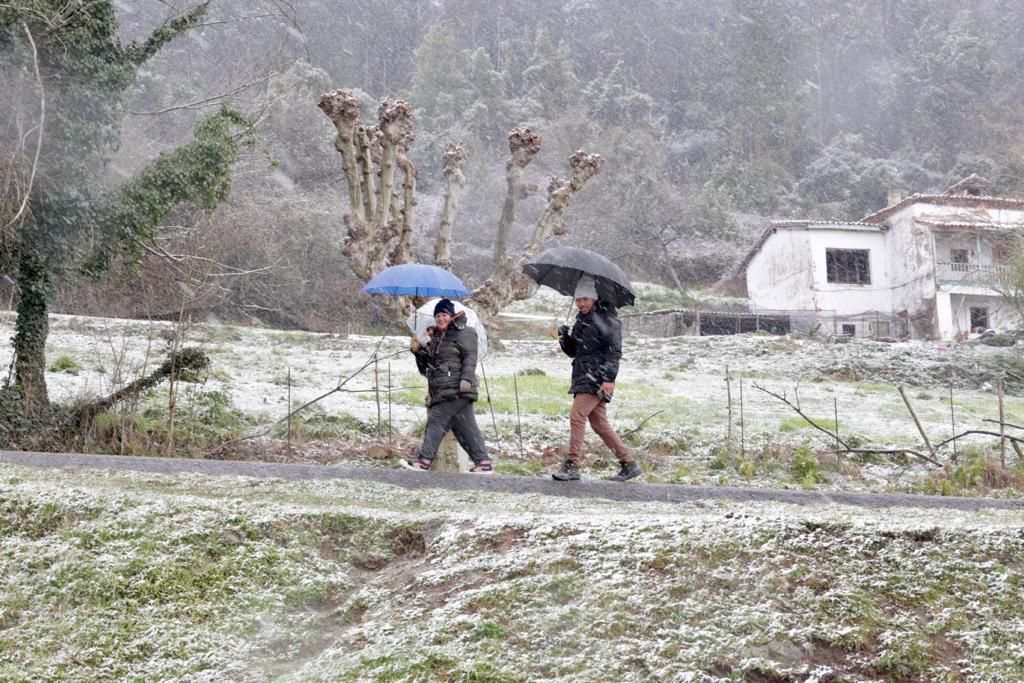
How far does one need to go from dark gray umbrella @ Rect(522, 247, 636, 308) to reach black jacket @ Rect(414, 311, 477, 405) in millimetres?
829

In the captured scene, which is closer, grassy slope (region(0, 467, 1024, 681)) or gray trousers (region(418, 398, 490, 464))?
grassy slope (region(0, 467, 1024, 681))

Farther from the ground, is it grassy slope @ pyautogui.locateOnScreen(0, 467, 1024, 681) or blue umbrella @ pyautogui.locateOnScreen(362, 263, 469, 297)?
blue umbrella @ pyautogui.locateOnScreen(362, 263, 469, 297)

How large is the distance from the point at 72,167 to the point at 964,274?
34.5m

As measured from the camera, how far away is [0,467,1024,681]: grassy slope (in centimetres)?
477

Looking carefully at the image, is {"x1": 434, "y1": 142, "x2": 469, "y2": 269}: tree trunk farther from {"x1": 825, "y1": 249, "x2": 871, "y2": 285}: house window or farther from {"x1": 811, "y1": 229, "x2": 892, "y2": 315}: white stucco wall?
{"x1": 825, "y1": 249, "x2": 871, "y2": 285}: house window

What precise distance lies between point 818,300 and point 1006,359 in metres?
14.3

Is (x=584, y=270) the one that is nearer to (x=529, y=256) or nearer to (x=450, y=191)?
(x=529, y=256)

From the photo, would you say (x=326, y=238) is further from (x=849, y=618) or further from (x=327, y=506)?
(x=849, y=618)

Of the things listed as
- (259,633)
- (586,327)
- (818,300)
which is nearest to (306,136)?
(818,300)

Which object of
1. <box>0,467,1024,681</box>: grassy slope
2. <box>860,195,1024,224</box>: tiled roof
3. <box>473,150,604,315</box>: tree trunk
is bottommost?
<box>0,467,1024,681</box>: grassy slope

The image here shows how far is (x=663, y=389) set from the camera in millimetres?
19938

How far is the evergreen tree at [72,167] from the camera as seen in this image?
1207 cm

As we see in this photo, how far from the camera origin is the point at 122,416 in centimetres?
1216

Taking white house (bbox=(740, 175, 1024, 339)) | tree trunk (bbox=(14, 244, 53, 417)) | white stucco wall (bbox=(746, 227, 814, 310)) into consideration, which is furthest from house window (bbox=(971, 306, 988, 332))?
tree trunk (bbox=(14, 244, 53, 417))
